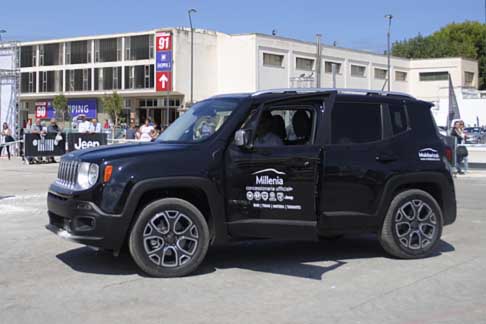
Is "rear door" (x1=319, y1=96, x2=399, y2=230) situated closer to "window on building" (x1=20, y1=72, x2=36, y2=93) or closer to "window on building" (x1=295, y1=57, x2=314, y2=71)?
"window on building" (x1=295, y1=57, x2=314, y2=71)

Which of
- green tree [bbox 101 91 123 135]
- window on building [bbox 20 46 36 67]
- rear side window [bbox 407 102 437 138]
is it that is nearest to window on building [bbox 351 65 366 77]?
green tree [bbox 101 91 123 135]

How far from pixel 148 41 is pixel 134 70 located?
3.59 meters

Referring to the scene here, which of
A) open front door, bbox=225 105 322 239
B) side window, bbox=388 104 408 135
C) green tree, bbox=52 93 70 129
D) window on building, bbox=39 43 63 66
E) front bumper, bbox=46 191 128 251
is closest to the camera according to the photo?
front bumper, bbox=46 191 128 251

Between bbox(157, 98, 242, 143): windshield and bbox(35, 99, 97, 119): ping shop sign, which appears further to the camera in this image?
bbox(35, 99, 97, 119): ping shop sign

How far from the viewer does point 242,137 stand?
23.1ft

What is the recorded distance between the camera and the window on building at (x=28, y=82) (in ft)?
265

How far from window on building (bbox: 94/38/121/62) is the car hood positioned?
222 feet

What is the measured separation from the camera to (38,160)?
2605 cm

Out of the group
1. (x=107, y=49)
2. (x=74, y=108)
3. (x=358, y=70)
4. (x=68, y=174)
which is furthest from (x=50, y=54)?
(x=68, y=174)

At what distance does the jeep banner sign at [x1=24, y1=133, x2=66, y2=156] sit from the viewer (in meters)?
25.5

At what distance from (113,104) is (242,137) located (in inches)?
2601

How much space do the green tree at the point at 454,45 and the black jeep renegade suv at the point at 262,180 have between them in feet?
297

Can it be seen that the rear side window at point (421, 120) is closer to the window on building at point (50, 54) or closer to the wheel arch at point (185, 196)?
the wheel arch at point (185, 196)

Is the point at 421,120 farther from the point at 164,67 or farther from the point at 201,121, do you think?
the point at 164,67
